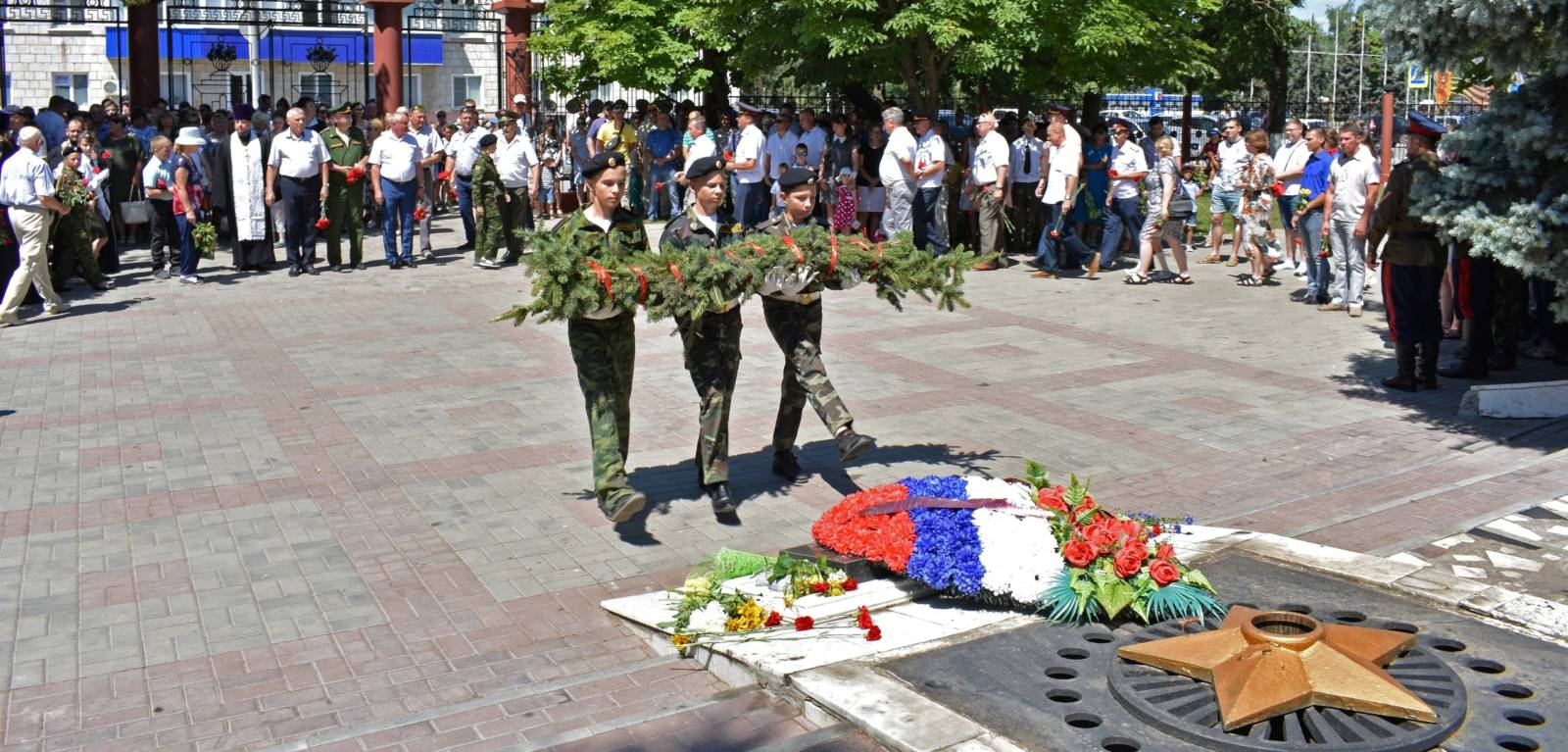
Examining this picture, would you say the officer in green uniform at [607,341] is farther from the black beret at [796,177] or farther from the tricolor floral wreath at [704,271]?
the black beret at [796,177]

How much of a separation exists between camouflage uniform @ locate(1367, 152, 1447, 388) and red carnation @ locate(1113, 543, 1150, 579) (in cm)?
575

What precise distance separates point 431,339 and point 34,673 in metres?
7.27

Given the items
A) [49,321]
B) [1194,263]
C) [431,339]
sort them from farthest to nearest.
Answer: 1. [1194,263]
2. [49,321]
3. [431,339]

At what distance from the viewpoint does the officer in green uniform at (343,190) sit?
16766 mm

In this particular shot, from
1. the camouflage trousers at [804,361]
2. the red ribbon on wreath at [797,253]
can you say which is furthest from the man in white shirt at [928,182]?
the red ribbon on wreath at [797,253]

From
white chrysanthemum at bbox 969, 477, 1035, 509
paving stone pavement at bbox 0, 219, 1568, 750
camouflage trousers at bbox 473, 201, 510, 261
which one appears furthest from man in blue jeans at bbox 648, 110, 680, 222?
white chrysanthemum at bbox 969, 477, 1035, 509

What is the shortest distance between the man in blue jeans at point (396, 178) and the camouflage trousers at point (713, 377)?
10.1 meters

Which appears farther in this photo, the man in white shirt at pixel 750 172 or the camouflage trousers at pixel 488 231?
the man in white shirt at pixel 750 172

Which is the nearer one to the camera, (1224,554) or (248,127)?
(1224,554)

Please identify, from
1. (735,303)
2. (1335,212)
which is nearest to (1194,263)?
(1335,212)

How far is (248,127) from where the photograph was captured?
16312 millimetres

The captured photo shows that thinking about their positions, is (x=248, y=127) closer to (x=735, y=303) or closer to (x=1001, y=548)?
(x=735, y=303)

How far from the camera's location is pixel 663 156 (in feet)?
72.8

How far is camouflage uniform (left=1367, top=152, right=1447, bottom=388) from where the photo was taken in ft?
34.8
